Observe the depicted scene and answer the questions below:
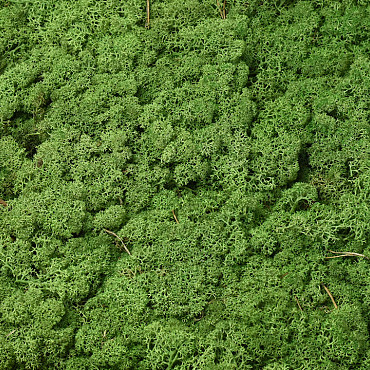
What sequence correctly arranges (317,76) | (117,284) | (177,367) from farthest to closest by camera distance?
(317,76) → (117,284) → (177,367)

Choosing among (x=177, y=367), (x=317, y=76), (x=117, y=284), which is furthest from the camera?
(x=317, y=76)

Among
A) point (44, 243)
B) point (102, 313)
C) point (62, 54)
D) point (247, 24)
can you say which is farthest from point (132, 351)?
point (247, 24)

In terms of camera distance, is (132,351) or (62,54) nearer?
(132,351)

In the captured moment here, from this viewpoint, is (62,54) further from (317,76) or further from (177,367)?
(177,367)

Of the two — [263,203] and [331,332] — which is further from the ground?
[263,203]

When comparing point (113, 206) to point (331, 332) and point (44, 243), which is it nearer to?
point (44, 243)

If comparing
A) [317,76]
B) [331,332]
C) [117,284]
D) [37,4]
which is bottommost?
[331,332]
